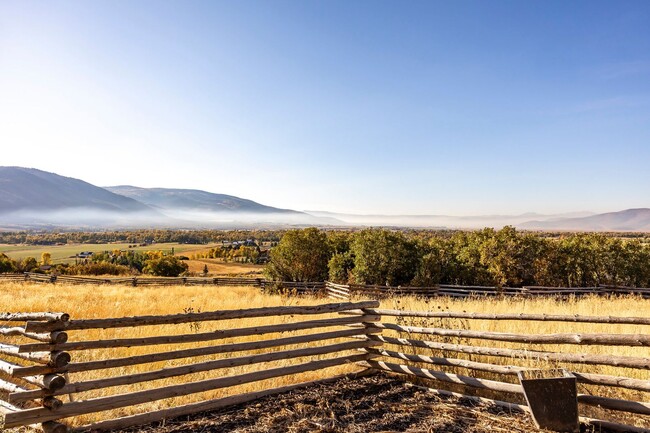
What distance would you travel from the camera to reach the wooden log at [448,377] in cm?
644

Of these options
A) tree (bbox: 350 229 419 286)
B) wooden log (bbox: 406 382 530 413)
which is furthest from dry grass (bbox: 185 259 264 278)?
wooden log (bbox: 406 382 530 413)

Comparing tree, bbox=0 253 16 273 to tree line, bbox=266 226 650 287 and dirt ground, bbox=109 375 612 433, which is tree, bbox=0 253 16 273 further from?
dirt ground, bbox=109 375 612 433

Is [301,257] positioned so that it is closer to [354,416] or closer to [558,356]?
[354,416]

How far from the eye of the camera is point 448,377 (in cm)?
720

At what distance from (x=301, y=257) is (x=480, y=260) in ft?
45.3

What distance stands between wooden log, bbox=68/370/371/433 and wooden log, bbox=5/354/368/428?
188mm

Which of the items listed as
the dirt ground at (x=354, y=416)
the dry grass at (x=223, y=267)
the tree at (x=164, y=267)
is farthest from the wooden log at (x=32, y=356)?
the dry grass at (x=223, y=267)

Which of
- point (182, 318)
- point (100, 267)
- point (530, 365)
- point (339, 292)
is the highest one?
point (182, 318)

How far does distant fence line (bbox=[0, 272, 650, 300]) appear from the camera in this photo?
24703 mm

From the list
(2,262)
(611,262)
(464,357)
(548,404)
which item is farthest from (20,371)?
(2,262)

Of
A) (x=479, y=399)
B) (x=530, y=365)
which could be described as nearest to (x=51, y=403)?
(x=479, y=399)

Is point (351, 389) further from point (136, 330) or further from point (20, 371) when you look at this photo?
point (136, 330)

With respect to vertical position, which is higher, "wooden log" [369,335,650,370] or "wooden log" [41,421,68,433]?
"wooden log" [369,335,650,370]

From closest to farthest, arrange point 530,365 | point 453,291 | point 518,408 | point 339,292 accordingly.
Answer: point 518,408
point 530,365
point 339,292
point 453,291
